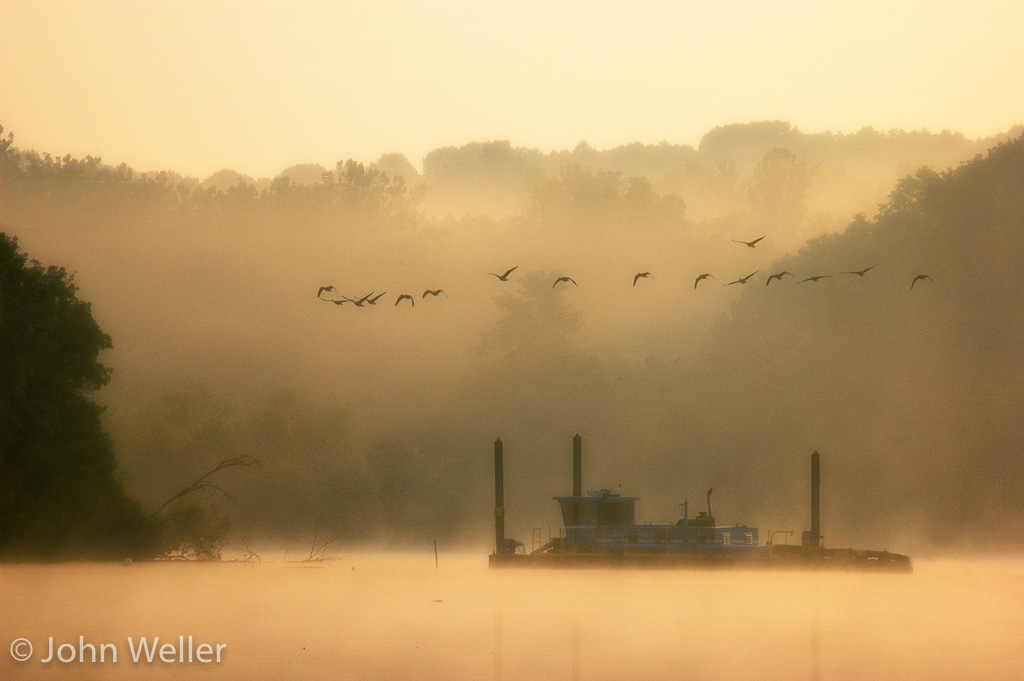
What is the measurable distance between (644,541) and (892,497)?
2656cm

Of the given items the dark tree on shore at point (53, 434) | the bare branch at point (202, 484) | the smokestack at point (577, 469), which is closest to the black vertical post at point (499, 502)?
the smokestack at point (577, 469)

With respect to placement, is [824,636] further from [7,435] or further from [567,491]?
[567,491]

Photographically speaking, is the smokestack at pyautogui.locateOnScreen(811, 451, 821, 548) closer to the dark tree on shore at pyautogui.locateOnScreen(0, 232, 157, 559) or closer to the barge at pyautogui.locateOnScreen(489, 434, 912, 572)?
the barge at pyautogui.locateOnScreen(489, 434, 912, 572)

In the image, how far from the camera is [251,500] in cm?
7906

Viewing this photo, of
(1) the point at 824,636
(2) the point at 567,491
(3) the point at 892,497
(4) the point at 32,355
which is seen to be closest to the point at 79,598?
(4) the point at 32,355

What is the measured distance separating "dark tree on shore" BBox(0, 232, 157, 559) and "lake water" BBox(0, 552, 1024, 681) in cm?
194

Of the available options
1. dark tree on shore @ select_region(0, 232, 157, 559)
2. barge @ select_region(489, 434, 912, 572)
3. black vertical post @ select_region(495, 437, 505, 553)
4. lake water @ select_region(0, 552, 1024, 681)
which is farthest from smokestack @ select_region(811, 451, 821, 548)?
dark tree on shore @ select_region(0, 232, 157, 559)

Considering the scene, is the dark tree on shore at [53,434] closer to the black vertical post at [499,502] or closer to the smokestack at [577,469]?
the black vertical post at [499,502]

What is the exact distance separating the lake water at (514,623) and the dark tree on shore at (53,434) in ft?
6.38

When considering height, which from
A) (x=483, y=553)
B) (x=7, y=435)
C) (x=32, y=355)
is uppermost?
(x=32, y=355)

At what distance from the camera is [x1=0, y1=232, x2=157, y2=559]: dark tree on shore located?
53.3 meters

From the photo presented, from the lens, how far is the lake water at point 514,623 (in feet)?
110

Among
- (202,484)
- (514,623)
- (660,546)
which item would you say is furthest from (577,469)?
(514,623)

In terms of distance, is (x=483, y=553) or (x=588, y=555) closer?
(x=588, y=555)
